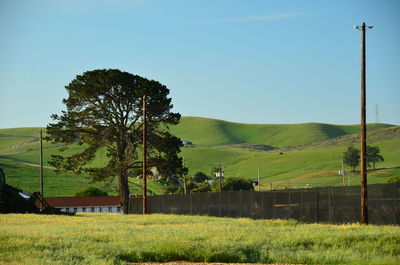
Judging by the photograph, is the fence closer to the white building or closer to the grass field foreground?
the grass field foreground

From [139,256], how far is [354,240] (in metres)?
8.56

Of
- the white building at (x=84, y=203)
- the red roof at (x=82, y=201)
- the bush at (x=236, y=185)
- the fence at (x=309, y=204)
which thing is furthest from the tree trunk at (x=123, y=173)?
the bush at (x=236, y=185)

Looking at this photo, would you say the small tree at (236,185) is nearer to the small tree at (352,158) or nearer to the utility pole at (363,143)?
the small tree at (352,158)

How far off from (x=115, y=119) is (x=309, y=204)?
26.3m

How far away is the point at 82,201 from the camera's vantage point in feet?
358

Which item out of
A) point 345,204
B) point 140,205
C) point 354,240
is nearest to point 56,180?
point 140,205

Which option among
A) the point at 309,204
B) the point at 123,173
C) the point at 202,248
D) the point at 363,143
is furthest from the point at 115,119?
the point at 202,248

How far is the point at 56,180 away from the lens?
150500 mm

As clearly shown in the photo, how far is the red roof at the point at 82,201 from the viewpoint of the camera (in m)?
108

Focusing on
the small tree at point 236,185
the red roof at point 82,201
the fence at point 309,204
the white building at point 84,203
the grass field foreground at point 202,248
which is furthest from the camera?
the small tree at point 236,185

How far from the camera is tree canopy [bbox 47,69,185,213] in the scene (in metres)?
62.8

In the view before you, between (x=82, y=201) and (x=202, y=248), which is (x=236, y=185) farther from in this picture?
(x=202, y=248)

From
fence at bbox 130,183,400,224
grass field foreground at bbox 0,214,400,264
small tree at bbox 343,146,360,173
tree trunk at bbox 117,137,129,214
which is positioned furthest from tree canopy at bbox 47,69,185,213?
small tree at bbox 343,146,360,173

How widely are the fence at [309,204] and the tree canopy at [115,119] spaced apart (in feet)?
23.7
